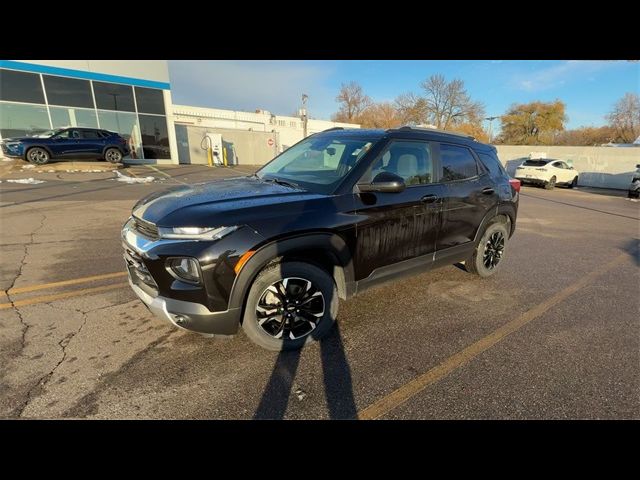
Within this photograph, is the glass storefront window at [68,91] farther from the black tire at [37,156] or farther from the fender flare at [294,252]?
the fender flare at [294,252]

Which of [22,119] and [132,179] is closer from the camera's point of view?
[132,179]

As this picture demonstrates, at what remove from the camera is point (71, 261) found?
4500 mm

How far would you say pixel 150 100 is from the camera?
1911 centimetres

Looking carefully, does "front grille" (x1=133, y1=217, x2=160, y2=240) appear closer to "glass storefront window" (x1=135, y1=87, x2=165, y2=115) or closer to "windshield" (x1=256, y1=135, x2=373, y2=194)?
"windshield" (x1=256, y1=135, x2=373, y2=194)

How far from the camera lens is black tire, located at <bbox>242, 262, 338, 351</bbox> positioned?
96.4 inches

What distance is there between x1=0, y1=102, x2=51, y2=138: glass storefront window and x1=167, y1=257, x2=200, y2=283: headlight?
1930cm

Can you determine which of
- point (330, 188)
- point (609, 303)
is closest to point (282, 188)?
point (330, 188)

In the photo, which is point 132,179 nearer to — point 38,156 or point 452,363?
point 38,156

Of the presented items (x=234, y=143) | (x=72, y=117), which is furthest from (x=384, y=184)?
(x=234, y=143)

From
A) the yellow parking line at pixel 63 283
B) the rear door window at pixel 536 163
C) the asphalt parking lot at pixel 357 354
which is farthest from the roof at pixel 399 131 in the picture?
the rear door window at pixel 536 163

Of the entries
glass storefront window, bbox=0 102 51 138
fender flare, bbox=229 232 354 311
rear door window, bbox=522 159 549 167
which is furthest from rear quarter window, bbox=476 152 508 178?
glass storefront window, bbox=0 102 51 138

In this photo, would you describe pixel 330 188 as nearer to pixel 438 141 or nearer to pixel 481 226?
pixel 438 141

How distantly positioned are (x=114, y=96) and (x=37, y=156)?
5.94 metres

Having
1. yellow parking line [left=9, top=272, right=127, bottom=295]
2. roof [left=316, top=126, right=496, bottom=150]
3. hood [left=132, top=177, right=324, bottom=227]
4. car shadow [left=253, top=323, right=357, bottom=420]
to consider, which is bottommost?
car shadow [left=253, top=323, right=357, bottom=420]
